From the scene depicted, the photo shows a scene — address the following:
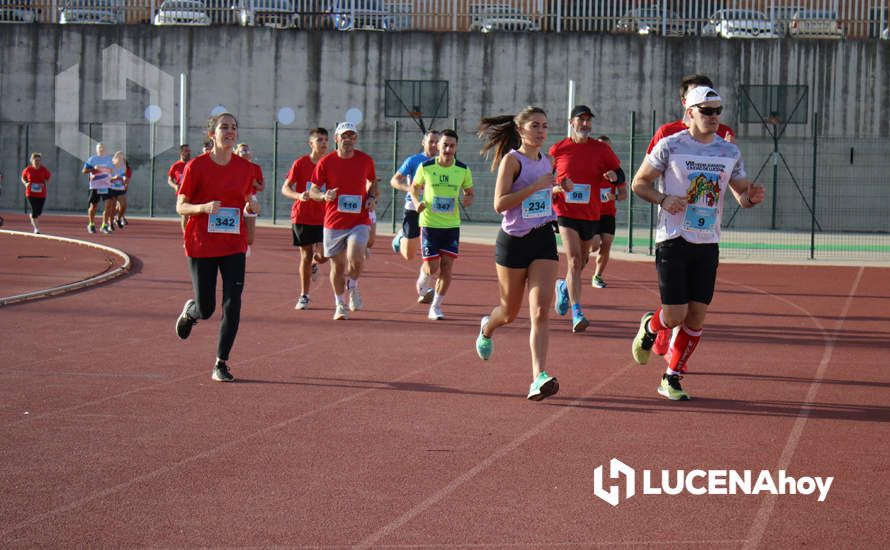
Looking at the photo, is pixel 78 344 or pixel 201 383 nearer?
pixel 201 383

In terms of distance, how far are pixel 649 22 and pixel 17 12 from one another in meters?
19.9

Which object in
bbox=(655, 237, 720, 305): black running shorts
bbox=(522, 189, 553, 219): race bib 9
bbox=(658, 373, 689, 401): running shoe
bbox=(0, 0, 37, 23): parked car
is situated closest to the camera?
bbox=(655, 237, 720, 305): black running shorts

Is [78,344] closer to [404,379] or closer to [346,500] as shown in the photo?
[404,379]

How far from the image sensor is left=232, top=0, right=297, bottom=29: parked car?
38.7 meters

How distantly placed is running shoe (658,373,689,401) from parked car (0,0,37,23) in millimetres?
35085

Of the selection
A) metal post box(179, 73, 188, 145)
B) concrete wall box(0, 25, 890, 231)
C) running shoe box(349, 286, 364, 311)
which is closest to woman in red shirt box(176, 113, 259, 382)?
running shoe box(349, 286, 364, 311)

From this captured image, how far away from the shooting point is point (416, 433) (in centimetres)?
759

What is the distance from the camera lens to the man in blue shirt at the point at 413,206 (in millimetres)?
14883

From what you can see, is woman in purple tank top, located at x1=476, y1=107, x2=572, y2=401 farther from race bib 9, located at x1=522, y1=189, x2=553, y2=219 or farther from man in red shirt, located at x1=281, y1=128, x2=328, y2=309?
man in red shirt, located at x1=281, y1=128, x2=328, y2=309

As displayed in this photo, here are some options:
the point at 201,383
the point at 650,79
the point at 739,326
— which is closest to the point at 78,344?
the point at 201,383

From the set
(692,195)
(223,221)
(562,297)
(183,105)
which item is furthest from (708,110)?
(183,105)

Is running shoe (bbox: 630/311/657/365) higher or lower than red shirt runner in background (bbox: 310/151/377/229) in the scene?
lower

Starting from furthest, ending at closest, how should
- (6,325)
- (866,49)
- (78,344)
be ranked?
(866,49)
(6,325)
(78,344)

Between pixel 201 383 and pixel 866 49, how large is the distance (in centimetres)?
3171
